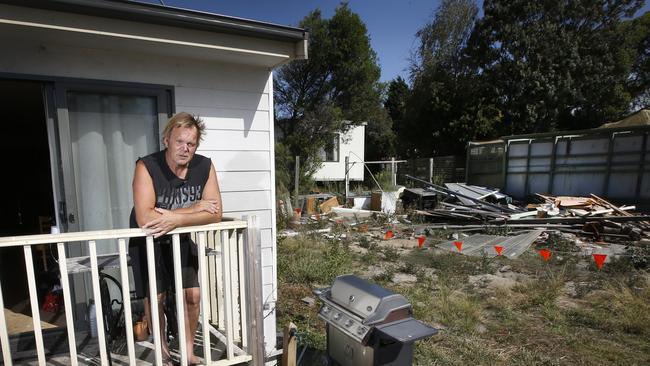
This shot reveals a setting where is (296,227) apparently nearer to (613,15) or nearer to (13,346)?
(13,346)

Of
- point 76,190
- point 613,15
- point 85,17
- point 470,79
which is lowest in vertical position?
point 76,190

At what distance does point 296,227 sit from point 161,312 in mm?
6089

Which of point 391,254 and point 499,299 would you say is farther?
point 391,254

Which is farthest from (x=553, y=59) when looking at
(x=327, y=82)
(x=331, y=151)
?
(x=331, y=151)

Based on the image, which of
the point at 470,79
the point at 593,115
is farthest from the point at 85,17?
the point at 593,115

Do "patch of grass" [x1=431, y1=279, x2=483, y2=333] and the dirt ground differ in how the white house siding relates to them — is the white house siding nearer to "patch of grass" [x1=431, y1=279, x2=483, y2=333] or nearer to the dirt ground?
the dirt ground

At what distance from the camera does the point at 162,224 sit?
182 cm

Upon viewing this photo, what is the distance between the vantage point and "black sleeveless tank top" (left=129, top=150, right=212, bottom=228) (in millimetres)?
1979

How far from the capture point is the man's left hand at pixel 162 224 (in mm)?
1795

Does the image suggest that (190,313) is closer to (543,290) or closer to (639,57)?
(543,290)

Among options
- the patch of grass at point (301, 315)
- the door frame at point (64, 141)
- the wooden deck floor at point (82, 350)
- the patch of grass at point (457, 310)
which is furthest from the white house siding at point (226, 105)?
the patch of grass at point (457, 310)

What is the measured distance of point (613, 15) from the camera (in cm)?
1455

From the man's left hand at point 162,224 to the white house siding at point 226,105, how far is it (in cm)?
129

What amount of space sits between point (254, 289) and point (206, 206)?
1.88ft
